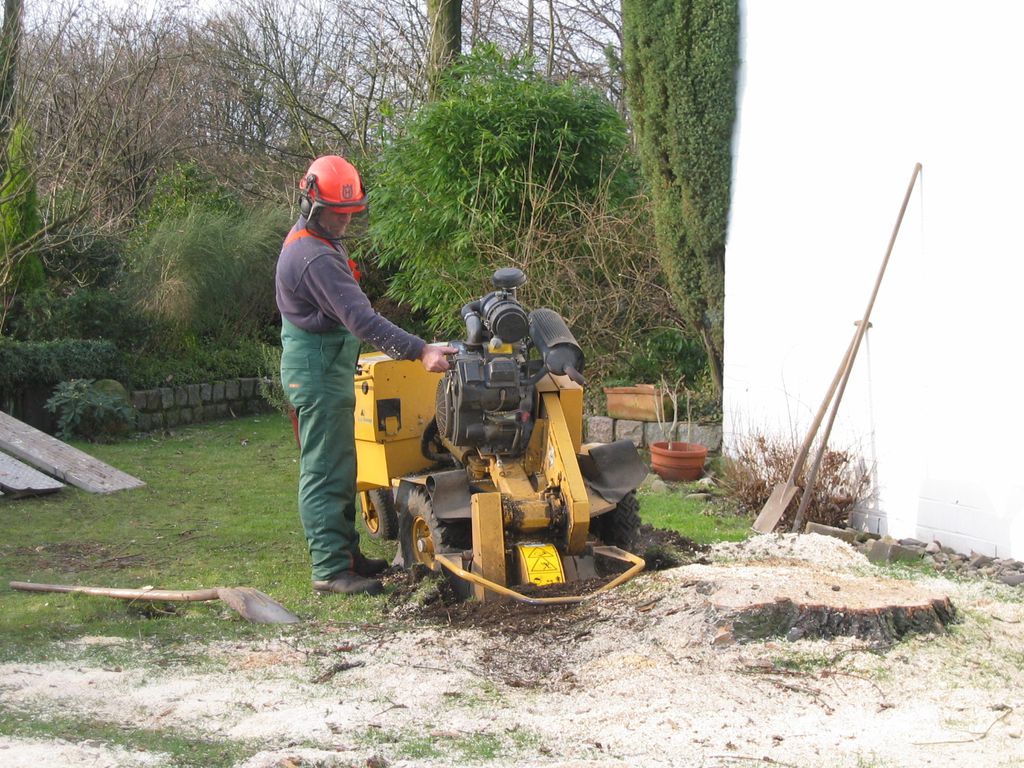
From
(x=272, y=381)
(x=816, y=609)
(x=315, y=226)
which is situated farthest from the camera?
(x=272, y=381)

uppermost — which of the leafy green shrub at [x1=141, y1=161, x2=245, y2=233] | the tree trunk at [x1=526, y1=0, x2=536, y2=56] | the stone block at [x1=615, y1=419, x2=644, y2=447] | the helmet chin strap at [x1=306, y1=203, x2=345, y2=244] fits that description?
the tree trunk at [x1=526, y1=0, x2=536, y2=56]

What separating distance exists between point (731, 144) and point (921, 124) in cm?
248

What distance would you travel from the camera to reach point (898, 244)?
7242 millimetres

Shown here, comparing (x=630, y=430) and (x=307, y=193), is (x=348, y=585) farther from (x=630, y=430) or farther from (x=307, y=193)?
(x=630, y=430)

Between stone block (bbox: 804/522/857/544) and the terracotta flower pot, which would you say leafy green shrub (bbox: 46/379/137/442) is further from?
stone block (bbox: 804/522/857/544)

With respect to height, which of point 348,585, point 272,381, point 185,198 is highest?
point 185,198

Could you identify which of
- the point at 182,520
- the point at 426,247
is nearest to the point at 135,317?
the point at 426,247

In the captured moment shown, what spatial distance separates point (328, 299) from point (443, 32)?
11.0m

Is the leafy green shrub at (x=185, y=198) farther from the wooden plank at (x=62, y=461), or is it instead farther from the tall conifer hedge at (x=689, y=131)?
the tall conifer hedge at (x=689, y=131)

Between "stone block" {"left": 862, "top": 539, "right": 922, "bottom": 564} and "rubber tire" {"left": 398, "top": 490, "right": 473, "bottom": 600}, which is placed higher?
"rubber tire" {"left": 398, "top": 490, "right": 473, "bottom": 600}

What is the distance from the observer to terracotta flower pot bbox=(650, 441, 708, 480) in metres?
9.10

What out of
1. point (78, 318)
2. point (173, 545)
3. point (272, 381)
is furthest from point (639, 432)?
point (78, 318)

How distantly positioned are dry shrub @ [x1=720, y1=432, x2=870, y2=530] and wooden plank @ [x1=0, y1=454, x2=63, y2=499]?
503cm

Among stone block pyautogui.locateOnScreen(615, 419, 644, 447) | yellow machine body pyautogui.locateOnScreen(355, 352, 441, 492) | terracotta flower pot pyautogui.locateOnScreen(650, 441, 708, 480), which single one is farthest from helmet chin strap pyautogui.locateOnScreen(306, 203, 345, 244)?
stone block pyautogui.locateOnScreen(615, 419, 644, 447)
